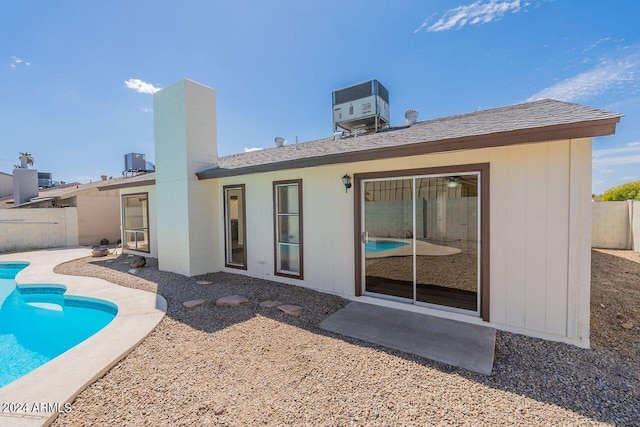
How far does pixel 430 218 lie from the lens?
10789mm

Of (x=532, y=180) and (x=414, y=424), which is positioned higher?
(x=532, y=180)

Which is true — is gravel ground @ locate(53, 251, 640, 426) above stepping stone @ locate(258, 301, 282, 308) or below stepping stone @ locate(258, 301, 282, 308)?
below

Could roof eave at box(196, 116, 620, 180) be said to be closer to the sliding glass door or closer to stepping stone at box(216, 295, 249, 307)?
the sliding glass door

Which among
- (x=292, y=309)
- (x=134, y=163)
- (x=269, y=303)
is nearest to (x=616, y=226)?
(x=292, y=309)

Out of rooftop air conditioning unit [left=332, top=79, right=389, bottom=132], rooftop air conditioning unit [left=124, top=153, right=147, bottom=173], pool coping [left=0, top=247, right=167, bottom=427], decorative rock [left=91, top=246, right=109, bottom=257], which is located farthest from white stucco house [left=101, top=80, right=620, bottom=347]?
rooftop air conditioning unit [left=124, top=153, right=147, bottom=173]

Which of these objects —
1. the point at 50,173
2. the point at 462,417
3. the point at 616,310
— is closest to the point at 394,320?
the point at 462,417

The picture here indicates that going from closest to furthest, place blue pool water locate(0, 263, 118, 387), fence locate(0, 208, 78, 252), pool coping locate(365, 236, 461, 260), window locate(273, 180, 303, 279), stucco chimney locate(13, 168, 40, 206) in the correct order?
1. blue pool water locate(0, 263, 118, 387)
2. window locate(273, 180, 303, 279)
3. pool coping locate(365, 236, 461, 260)
4. fence locate(0, 208, 78, 252)
5. stucco chimney locate(13, 168, 40, 206)

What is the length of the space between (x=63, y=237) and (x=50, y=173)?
2452 cm

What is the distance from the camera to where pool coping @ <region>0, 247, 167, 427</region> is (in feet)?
8.25

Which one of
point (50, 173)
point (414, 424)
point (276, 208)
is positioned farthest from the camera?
point (50, 173)

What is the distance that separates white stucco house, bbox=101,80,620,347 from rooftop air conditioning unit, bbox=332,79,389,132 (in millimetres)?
1943

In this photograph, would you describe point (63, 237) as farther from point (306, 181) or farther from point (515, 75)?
point (515, 75)

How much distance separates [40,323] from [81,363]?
3851 mm

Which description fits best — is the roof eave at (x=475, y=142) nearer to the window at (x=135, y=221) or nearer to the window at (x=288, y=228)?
the window at (x=288, y=228)
